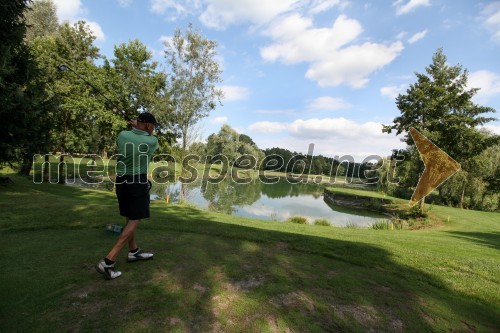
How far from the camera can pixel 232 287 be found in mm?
3770

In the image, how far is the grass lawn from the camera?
3.04 m

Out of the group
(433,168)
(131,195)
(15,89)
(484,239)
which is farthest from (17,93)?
(484,239)

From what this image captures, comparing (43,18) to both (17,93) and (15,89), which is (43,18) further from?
(17,93)

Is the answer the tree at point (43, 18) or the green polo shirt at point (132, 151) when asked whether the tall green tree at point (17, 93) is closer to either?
the green polo shirt at point (132, 151)

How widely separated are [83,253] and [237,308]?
2.89 metres

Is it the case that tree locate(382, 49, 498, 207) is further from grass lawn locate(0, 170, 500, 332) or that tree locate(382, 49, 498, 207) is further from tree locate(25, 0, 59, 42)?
tree locate(25, 0, 59, 42)

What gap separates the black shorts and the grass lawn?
784 mm

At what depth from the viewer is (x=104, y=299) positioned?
3.32 meters

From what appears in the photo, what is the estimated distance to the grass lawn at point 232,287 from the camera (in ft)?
9.97

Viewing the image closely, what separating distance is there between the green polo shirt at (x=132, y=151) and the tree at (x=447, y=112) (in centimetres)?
2225

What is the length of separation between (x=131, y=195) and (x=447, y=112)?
24.7 metres

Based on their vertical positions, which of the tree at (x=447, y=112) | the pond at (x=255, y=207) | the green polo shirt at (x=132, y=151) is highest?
the tree at (x=447, y=112)

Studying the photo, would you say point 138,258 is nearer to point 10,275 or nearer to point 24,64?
point 10,275

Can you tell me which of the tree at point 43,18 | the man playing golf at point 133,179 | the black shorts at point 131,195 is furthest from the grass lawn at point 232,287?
the tree at point 43,18
